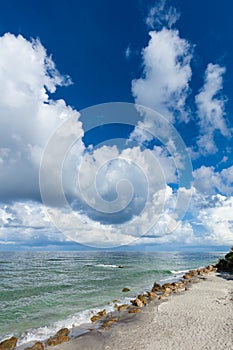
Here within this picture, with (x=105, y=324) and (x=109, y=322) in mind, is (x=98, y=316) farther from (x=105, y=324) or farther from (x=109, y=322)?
(x=105, y=324)

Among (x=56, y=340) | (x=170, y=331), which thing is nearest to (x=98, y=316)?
(x=56, y=340)

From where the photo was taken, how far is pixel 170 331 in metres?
12.4

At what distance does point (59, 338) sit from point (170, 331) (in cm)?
563

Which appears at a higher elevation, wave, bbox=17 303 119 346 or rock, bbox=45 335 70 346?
rock, bbox=45 335 70 346

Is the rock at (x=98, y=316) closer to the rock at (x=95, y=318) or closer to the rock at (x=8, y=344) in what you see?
the rock at (x=95, y=318)

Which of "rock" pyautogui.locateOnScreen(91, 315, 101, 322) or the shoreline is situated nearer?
the shoreline

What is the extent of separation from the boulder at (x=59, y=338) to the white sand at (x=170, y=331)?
0.46m

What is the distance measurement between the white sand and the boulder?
462 mm

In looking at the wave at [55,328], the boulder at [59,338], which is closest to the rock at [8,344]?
the wave at [55,328]

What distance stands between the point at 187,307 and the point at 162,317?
3.07 m

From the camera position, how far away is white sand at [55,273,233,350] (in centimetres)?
1078

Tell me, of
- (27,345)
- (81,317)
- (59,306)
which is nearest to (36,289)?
(59,306)

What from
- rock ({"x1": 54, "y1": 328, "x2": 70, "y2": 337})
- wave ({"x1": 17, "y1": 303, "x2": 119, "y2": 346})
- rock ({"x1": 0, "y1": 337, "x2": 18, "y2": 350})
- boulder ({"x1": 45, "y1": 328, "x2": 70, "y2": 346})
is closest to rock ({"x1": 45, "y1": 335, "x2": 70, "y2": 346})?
boulder ({"x1": 45, "y1": 328, "x2": 70, "y2": 346})

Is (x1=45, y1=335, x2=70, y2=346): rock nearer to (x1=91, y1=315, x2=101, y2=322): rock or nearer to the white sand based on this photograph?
the white sand
